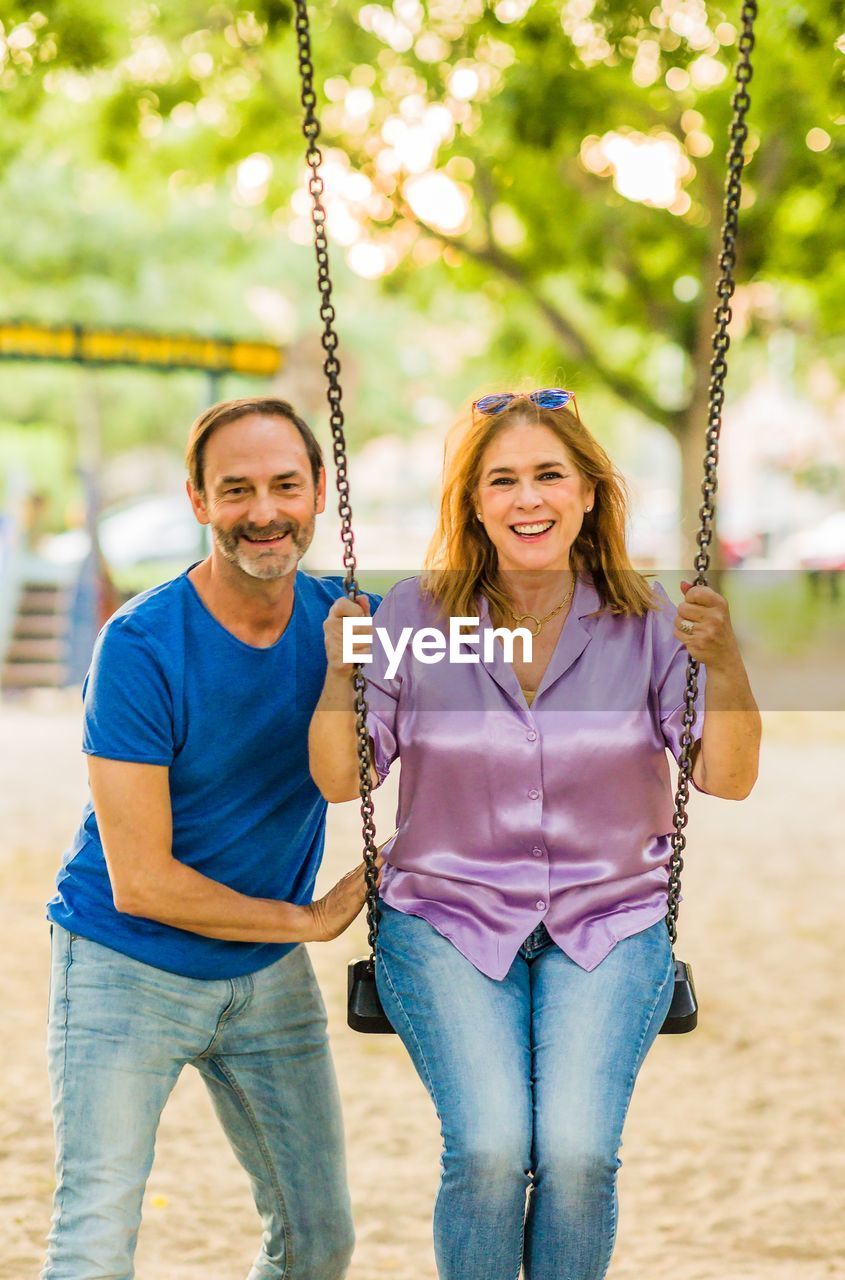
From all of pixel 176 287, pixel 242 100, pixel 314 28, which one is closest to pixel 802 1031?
pixel 314 28

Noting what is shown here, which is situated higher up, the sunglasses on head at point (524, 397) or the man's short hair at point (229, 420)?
the sunglasses on head at point (524, 397)

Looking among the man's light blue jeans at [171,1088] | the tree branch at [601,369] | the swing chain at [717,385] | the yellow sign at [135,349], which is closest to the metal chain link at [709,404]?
the swing chain at [717,385]

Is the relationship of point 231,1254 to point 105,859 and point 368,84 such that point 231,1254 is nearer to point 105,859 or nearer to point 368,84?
point 105,859

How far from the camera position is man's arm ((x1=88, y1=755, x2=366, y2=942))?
243 cm

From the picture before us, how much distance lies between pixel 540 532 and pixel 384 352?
109ft

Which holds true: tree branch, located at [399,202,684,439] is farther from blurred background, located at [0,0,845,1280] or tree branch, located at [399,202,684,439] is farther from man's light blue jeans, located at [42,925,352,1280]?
man's light blue jeans, located at [42,925,352,1280]

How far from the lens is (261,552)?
2539 millimetres

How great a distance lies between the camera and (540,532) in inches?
105

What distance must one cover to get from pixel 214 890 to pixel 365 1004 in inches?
13.3

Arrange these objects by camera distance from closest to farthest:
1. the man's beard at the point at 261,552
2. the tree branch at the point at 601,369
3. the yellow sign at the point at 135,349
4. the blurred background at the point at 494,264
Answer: the man's beard at the point at 261,552 < the blurred background at the point at 494,264 < the yellow sign at the point at 135,349 < the tree branch at the point at 601,369

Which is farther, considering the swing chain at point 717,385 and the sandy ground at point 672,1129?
the sandy ground at point 672,1129

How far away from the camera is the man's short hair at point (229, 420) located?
265 centimetres

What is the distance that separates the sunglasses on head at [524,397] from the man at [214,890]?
0.32 meters

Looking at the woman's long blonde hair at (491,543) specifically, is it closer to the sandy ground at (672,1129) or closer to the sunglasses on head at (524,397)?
the sunglasses on head at (524,397)
